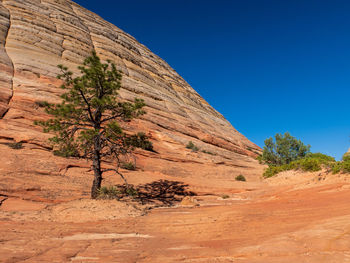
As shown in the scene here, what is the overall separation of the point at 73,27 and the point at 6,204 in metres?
37.3

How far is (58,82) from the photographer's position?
22.4 m

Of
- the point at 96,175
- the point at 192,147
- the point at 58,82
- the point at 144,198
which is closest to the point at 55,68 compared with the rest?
the point at 58,82

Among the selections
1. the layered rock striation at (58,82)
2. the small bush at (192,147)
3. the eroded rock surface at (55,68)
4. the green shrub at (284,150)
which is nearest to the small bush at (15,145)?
the layered rock striation at (58,82)

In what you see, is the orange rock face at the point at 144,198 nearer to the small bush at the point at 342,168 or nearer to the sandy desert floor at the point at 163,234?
the sandy desert floor at the point at 163,234

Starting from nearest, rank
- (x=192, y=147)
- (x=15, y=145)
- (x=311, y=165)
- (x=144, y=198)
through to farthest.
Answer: (x=144, y=198)
(x=15, y=145)
(x=311, y=165)
(x=192, y=147)

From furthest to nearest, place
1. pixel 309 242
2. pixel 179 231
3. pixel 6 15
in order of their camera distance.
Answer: pixel 6 15 < pixel 179 231 < pixel 309 242

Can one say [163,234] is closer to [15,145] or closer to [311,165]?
[15,145]

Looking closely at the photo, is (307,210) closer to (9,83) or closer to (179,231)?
(179,231)

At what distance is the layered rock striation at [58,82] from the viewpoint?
56.0 feet

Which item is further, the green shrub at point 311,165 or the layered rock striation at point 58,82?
the green shrub at point 311,165

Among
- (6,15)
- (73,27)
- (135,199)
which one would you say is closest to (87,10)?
(73,27)

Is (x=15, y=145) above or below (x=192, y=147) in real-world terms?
below

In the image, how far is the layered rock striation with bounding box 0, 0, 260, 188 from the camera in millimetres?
17078

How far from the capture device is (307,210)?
6.92m
